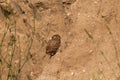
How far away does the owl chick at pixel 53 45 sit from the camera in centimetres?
326

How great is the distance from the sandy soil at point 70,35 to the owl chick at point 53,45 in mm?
38

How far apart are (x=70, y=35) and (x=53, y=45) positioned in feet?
0.70

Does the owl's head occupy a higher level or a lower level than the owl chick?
higher

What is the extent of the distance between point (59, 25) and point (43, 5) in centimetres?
27

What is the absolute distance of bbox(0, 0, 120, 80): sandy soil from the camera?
307 centimetres

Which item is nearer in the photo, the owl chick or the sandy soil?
the sandy soil

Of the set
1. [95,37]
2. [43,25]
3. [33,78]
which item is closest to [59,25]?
[43,25]

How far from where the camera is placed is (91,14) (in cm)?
336

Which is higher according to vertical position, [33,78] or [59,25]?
[59,25]

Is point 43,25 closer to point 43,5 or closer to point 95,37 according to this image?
point 43,5

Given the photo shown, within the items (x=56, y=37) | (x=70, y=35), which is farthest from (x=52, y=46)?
(x=70, y=35)

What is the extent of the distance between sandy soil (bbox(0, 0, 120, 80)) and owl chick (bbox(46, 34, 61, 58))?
0.04m

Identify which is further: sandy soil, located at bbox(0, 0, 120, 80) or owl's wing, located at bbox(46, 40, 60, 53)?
owl's wing, located at bbox(46, 40, 60, 53)

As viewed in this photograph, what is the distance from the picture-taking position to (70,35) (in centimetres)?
336
